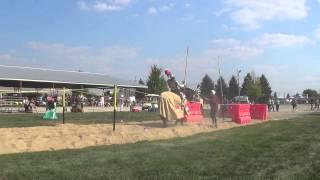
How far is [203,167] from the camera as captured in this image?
34.7ft

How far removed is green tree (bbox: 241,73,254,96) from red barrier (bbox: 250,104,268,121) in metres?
70.6

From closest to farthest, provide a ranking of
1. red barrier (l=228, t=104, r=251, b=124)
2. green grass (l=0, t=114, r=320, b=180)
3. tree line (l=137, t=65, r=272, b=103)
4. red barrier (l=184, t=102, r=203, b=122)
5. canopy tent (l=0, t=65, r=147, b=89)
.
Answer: green grass (l=0, t=114, r=320, b=180), red barrier (l=184, t=102, r=203, b=122), red barrier (l=228, t=104, r=251, b=124), canopy tent (l=0, t=65, r=147, b=89), tree line (l=137, t=65, r=272, b=103)

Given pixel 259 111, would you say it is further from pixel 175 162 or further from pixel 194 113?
pixel 175 162

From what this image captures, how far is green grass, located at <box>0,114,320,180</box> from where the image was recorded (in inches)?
385

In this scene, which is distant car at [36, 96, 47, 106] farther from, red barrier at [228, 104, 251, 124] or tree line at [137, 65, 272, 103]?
red barrier at [228, 104, 251, 124]

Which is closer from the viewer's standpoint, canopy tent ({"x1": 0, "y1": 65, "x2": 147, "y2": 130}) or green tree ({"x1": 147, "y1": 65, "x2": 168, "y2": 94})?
canopy tent ({"x1": 0, "y1": 65, "x2": 147, "y2": 130})

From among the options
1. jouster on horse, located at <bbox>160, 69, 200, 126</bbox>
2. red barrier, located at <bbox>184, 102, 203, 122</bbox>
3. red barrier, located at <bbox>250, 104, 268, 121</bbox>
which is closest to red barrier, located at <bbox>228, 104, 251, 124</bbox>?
red barrier, located at <bbox>184, 102, 203, 122</bbox>

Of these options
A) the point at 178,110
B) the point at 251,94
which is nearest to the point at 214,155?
the point at 178,110

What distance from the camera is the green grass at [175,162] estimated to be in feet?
32.1

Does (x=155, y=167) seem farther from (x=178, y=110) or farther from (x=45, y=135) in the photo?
(x=178, y=110)

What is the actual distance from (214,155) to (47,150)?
452cm

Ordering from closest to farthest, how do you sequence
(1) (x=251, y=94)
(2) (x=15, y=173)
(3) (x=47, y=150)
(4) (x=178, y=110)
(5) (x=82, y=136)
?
1. (2) (x=15, y=173)
2. (3) (x=47, y=150)
3. (5) (x=82, y=136)
4. (4) (x=178, y=110)
5. (1) (x=251, y=94)

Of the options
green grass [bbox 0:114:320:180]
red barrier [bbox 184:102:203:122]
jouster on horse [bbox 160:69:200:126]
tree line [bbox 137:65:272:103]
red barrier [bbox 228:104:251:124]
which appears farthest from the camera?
tree line [bbox 137:65:272:103]

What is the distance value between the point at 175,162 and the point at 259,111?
2249 centimetres
